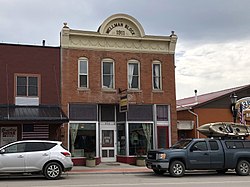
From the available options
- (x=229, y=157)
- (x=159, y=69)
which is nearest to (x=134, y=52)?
(x=159, y=69)

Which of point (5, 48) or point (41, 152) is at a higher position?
point (5, 48)

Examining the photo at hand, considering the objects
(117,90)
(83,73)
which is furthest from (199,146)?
(83,73)

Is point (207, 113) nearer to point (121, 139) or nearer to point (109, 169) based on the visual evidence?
point (121, 139)

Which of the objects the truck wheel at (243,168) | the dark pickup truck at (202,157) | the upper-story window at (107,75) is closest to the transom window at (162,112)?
the upper-story window at (107,75)

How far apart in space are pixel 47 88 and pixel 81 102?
2095mm

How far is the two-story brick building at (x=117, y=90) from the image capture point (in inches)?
915

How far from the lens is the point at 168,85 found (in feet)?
82.4

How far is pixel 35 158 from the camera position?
1659 cm

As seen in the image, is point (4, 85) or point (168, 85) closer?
point (4, 85)

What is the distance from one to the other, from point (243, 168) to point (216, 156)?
1509 mm

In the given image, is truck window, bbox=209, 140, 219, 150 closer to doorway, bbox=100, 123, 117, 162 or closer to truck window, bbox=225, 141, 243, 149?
truck window, bbox=225, 141, 243, 149

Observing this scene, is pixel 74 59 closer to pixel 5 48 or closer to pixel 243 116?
pixel 5 48

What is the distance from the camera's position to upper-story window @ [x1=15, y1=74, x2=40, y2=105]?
22.2m

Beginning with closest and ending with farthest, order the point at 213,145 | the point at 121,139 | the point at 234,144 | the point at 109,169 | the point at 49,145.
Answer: the point at 49,145 < the point at 213,145 < the point at 234,144 < the point at 109,169 < the point at 121,139
